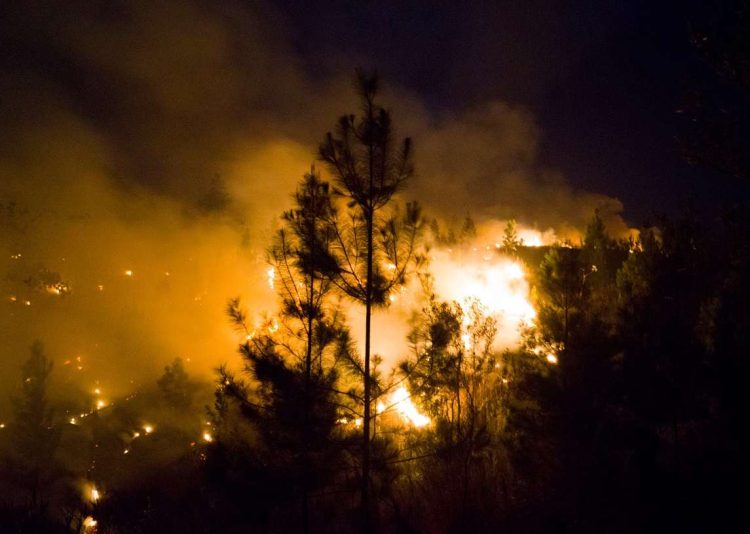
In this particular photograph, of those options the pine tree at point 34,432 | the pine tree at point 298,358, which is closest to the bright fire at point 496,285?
the pine tree at point 298,358

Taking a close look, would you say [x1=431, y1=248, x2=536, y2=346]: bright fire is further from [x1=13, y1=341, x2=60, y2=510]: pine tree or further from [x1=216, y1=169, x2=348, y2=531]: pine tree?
[x1=13, y1=341, x2=60, y2=510]: pine tree

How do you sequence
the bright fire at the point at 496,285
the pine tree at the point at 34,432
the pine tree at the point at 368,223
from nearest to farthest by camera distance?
the pine tree at the point at 368,223 → the bright fire at the point at 496,285 → the pine tree at the point at 34,432

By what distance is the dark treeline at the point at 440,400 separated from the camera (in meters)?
6.04

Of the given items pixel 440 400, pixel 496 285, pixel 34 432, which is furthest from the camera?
pixel 34 432

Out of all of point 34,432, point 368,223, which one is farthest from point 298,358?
point 34,432

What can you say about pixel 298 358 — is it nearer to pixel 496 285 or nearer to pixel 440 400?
pixel 440 400

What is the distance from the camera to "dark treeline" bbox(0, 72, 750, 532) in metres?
6.04

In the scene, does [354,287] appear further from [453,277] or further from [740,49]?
[453,277]

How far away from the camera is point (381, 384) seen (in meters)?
6.10

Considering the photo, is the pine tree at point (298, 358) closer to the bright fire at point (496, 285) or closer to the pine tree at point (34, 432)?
the bright fire at point (496, 285)

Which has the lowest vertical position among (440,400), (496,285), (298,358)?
(440,400)

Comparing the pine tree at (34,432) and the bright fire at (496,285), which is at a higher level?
the bright fire at (496,285)

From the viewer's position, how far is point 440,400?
26.0 feet

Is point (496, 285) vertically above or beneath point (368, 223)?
above
